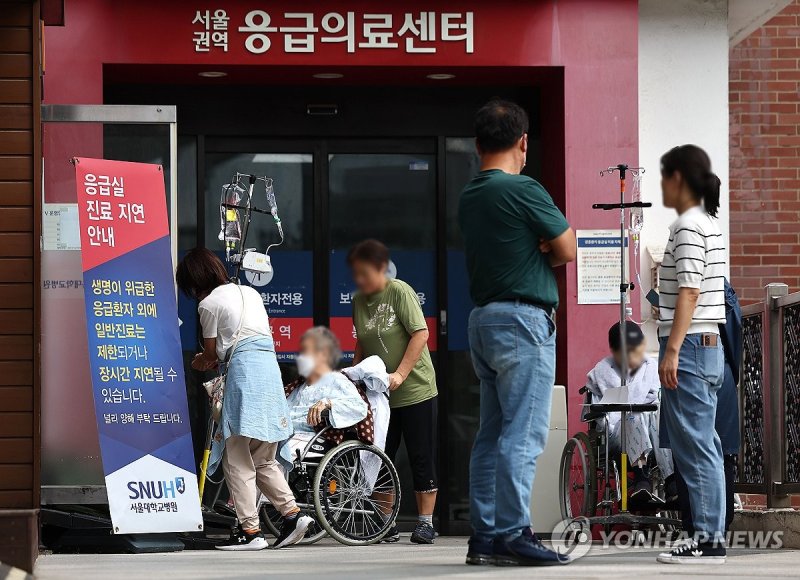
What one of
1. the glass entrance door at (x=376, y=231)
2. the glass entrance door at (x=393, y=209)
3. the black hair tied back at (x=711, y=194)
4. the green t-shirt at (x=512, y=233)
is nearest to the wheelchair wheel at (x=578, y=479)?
the glass entrance door at (x=376, y=231)

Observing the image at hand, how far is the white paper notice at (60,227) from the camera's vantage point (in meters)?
8.15

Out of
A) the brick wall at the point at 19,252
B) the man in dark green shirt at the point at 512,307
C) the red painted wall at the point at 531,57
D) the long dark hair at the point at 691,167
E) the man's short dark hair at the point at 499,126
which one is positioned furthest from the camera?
the red painted wall at the point at 531,57

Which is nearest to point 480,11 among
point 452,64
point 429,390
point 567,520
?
point 452,64

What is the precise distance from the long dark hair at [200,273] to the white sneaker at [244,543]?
1.33m

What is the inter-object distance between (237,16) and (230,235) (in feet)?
10.3

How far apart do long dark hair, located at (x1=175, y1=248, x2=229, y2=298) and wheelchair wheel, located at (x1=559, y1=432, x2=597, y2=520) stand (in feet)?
8.68

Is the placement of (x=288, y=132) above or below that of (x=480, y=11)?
below

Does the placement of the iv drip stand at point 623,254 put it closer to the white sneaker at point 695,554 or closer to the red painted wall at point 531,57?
the red painted wall at point 531,57

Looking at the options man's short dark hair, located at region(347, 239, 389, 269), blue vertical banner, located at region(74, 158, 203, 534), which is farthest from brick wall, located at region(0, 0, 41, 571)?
man's short dark hair, located at region(347, 239, 389, 269)

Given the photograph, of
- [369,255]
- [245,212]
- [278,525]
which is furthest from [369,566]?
[278,525]

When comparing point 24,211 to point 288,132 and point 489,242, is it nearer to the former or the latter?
point 489,242

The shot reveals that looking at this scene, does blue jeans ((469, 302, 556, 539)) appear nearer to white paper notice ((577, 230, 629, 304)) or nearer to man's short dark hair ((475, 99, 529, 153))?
man's short dark hair ((475, 99, 529, 153))

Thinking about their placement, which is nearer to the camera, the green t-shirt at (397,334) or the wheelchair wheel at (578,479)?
the green t-shirt at (397,334)

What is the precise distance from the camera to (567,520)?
9047 mm
